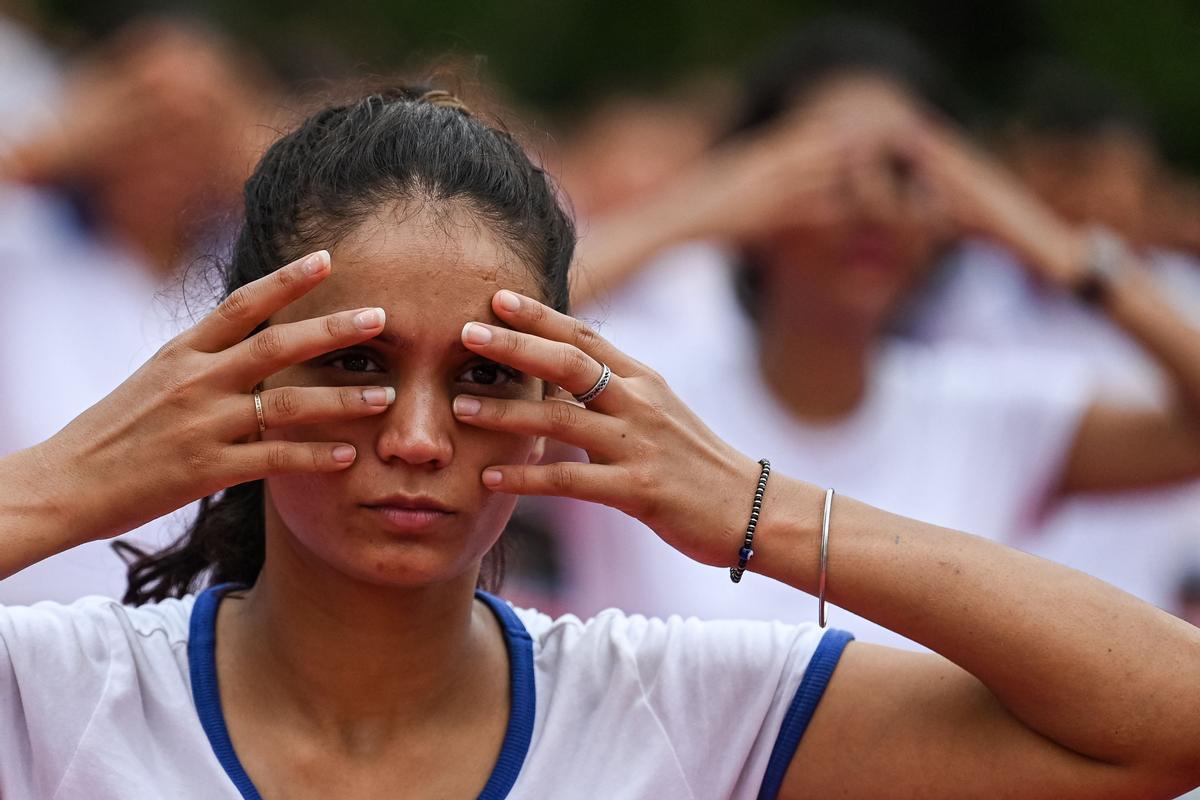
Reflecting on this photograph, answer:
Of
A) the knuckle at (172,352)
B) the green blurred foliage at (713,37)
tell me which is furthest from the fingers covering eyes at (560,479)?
the green blurred foliage at (713,37)

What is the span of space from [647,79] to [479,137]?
24.2 feet

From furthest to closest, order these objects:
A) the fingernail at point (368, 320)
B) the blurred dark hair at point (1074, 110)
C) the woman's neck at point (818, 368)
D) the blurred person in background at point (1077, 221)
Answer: the blurred dark hair at point (1074, 110) → the blurred person in background at point (1077, 221) → the woman's neck at point (818, 368) → the fingernail at point (368, 320)

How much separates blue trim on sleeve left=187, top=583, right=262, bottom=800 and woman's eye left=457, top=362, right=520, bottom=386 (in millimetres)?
572

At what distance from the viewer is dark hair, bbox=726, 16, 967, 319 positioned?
518 centimetres

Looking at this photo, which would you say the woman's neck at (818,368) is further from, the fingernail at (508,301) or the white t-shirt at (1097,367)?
the fingernail at (508,301)

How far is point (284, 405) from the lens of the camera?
7.20 feet

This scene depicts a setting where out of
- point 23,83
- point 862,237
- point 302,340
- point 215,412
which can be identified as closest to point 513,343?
point 302,340

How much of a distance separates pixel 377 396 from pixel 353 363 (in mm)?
130

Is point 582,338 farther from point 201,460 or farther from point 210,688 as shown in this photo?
point 210,688

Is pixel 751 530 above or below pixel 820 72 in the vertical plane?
below

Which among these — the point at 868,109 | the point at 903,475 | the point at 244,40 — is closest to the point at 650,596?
the point at 903,475

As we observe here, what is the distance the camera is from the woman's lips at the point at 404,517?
2238 mm

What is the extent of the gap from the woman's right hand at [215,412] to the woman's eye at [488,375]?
0.14m

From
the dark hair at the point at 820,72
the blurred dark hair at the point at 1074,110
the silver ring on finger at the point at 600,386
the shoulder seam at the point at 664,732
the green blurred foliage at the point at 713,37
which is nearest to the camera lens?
the silver ring on finger at the point at 600,386
